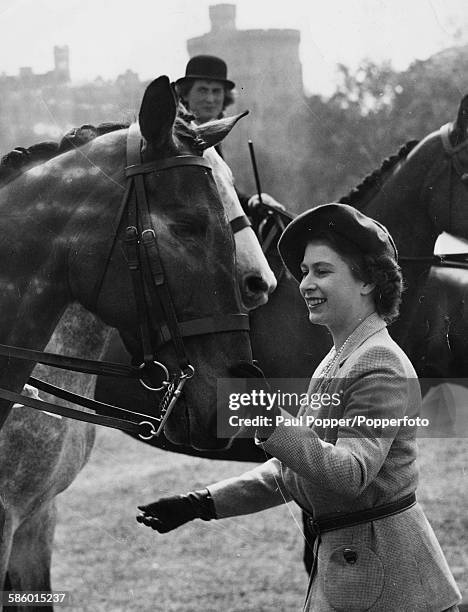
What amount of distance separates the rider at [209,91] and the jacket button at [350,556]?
2075 millimetres

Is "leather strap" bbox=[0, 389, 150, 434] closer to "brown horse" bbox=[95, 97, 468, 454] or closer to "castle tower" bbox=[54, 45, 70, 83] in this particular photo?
"castle tower" bbox=[54, 45, 70, 83]

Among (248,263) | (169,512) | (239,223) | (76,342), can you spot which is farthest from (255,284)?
(169,512)

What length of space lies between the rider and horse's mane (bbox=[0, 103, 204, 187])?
140cm

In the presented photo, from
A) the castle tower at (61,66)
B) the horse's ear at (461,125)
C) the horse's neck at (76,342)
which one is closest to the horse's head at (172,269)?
the horse's neck at (76,342)

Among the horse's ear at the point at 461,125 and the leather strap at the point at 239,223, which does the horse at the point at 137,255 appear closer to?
the leather strap at the point at 239,223

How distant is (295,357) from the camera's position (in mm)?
3869

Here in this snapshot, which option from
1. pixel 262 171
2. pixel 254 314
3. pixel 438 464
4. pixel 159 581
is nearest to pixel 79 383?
pixel 254 314

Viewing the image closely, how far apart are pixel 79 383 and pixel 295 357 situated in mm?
1147

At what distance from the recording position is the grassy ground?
4668 millimetres

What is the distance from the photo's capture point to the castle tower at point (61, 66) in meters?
2.97

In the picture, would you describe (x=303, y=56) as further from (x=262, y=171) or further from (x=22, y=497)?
(x=22, y=497)

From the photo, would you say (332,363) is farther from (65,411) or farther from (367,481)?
(65,411)

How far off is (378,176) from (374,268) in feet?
6.77

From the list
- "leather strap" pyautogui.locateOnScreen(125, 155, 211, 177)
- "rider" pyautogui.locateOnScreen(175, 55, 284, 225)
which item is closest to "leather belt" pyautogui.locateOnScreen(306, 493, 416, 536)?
"leather strap" pyautogui.locateOnScreen(125, 155, 211, 177)
